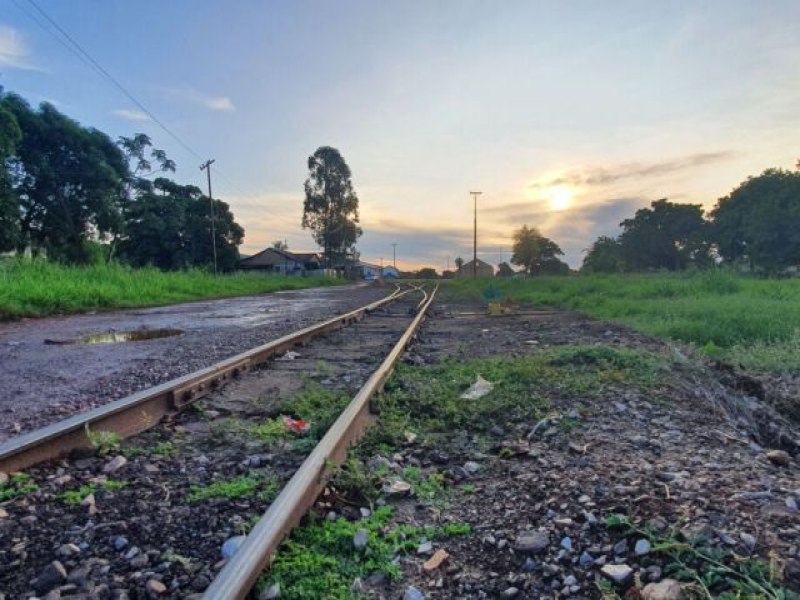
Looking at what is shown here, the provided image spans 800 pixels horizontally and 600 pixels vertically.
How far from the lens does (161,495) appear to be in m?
2.32

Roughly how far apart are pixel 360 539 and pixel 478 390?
2.39 meters

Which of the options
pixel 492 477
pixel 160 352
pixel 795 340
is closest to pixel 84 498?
pixel 492 477

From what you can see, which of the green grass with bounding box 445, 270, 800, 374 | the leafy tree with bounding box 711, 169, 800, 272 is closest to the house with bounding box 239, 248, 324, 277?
the leafy tree with bounding box 711, 169, 800, 272

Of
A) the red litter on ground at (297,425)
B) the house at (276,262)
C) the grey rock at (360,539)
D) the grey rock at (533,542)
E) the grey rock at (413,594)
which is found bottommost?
the grey rock at (413,594)

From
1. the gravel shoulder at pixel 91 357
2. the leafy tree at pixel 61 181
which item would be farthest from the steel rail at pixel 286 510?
the leafy tree at pixel 61 181

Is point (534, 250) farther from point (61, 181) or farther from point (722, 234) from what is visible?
point (61, 181)

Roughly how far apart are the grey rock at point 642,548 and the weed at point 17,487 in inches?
96.9

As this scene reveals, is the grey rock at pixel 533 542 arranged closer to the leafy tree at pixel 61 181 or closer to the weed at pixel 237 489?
the weed at pixel 237 489

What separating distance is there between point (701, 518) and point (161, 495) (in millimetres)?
2178

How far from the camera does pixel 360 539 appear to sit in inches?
76.4

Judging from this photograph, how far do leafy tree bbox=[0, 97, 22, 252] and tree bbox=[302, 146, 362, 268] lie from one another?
98.0 feet

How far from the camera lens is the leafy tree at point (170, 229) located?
47.0 meters

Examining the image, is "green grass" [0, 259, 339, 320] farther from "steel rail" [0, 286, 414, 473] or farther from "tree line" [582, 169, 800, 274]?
"tree line" [582, 169, 800, 274]

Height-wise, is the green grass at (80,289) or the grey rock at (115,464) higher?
the green grass at (80,289)
